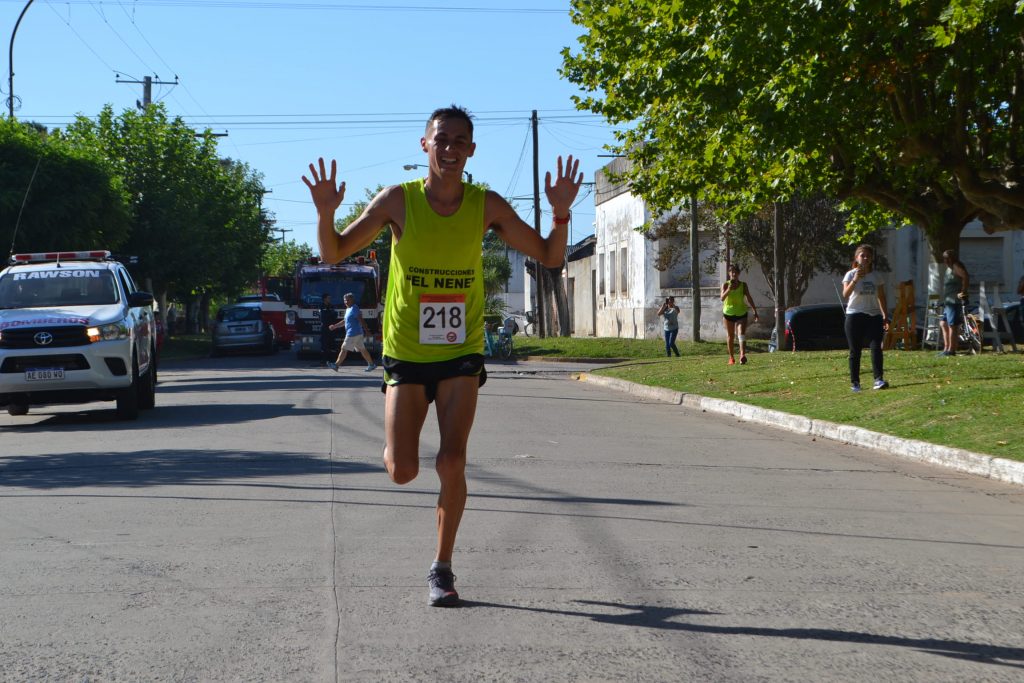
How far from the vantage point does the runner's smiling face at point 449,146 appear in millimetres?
5461

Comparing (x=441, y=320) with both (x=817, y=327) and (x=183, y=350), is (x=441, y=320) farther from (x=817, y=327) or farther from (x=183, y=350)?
(x=183, y=350)

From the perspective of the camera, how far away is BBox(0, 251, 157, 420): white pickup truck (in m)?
15.0

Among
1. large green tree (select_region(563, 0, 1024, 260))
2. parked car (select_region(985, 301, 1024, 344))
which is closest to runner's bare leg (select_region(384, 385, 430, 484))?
large green tree (select_region(563, 0, 1024, 260))

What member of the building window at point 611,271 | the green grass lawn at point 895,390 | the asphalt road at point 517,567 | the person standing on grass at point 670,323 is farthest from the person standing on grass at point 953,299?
the building window at point 611,271

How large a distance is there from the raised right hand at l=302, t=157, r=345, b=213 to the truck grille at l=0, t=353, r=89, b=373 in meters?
10.5

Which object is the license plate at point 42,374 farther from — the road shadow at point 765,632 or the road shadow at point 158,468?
the road shadow at point 765,632

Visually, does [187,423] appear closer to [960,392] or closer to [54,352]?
[54,352]

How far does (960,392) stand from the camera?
14.5m

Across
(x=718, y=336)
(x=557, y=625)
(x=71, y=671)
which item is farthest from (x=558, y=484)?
(x=718, y=336)

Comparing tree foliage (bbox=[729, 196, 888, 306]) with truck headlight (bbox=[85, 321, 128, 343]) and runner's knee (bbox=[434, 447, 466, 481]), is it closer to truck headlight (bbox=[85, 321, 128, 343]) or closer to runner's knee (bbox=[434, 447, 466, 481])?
truck headlight (bbox=[85, 321, 128, 343])

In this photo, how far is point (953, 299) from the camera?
2177 cm

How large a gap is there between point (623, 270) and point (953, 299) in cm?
2913

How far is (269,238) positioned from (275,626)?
208 feet

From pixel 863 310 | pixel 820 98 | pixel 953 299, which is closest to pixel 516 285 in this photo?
pixel 953 299
